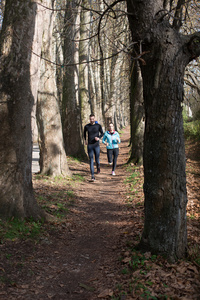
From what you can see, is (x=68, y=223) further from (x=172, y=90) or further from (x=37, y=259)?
(x=172, y=90)

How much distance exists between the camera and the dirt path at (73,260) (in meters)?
3.64

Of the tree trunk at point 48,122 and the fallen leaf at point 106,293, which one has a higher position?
the tree trunk at point 48,122

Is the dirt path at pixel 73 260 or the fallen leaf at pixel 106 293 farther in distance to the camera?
the dirt path at pixel 73 260

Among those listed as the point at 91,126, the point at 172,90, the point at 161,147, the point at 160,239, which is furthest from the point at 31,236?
the point at 91,126

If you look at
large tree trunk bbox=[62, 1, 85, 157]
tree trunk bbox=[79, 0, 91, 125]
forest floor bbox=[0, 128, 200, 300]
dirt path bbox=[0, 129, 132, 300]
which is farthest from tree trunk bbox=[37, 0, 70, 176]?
tree trunk bbox=[79, 0, 91, 125]

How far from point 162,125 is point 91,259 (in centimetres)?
245

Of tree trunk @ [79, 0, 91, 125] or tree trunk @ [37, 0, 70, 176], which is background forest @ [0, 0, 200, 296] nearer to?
tree trunk @ [37, 0, 70, 176]

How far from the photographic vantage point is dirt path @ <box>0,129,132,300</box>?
11.9 ft

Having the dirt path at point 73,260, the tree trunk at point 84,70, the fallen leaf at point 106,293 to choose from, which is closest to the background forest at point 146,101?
the dirt path at point 73,260

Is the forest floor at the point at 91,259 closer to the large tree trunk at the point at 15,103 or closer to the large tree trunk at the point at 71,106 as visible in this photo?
the large tree trunk at the point at 15,103

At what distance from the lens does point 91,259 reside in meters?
4.67

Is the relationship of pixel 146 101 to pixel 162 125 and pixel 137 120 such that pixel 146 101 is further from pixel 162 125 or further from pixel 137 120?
pixel 137 120

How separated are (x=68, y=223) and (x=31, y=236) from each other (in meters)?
1.30

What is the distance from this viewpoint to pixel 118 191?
931 cm
